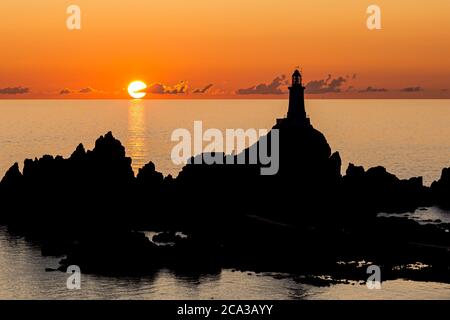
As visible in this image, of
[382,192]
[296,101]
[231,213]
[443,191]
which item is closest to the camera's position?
[231,213]

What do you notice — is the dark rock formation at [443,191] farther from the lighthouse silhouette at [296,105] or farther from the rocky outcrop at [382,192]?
the lighthouse silhouette at [296,105]

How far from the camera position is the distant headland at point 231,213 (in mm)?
87750

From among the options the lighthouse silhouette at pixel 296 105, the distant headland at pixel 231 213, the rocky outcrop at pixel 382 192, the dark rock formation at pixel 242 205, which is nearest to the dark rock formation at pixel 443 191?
the distant headland at pixel 231 213

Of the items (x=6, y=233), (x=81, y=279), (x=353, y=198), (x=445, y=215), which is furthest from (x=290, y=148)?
(x=81, y=279)

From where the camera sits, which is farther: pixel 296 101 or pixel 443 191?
pixel 443 191

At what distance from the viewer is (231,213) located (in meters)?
109

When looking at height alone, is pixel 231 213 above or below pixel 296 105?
below

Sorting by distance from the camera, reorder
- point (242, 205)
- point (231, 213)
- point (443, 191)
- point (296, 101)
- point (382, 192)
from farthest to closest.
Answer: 1. point (443, 191)
2. point (382, 192)
3. point (296, 101)
4. point (242, 205)
5. point (231, 213)

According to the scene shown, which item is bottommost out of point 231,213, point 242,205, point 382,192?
point 231,213

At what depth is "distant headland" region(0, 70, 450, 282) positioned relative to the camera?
87750 mm

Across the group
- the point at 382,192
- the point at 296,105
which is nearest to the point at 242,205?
the point at 296,105

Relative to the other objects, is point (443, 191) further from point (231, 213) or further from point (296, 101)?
point (231, 213)

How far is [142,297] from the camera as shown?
76188 mm

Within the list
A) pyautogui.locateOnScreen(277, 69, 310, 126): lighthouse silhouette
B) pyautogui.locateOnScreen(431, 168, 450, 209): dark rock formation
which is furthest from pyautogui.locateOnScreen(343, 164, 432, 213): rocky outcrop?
pyautogui.locateOnScreen(277, 69, 310, 126): lighthouse silhouette
